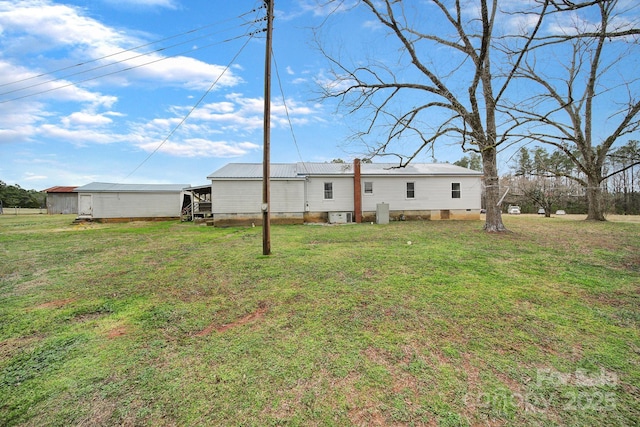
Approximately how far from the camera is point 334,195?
17453 millimetres

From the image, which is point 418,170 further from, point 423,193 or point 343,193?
point 343,193

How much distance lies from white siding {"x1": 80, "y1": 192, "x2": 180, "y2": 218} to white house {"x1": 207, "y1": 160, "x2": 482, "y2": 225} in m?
7.06

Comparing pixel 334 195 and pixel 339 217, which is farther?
pixel 334 195

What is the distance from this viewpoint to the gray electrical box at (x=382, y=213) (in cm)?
1673

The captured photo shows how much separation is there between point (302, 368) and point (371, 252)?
18.5ft

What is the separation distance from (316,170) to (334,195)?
2.12m

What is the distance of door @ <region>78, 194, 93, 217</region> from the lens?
20406 mm

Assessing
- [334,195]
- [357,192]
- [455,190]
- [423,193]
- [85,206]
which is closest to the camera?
[357,192]

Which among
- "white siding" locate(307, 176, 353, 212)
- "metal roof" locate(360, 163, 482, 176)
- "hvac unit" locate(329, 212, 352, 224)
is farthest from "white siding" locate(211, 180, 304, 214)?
"metal roof" locate(360, 163, 482, 176)

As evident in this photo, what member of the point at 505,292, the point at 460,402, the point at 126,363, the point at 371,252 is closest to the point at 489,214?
the point at 371,252

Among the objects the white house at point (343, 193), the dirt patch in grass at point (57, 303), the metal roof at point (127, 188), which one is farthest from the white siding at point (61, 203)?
the dirt patch in grass at point (57, 303)

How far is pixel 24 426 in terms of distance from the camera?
2070mm

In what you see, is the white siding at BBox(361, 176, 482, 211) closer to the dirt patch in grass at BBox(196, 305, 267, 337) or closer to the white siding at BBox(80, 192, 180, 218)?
the dirt patch in grass at BBox(196, 305, 267, 337)

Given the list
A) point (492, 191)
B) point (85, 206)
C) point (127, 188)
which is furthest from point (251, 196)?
point (85, 206)
